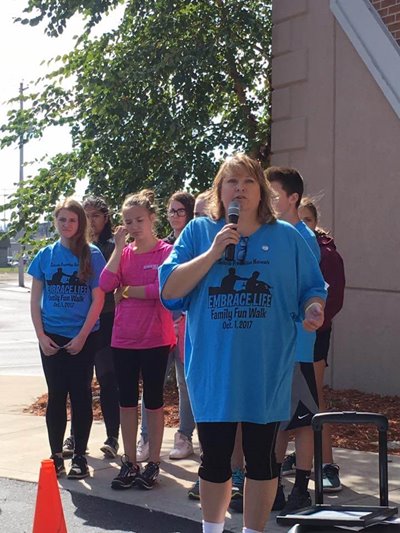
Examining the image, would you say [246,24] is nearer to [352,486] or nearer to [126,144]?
[126,144]

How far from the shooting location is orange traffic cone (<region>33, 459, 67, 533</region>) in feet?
15.3

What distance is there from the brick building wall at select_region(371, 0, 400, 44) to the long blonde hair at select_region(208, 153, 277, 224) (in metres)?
5.70

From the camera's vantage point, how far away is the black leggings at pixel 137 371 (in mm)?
6184

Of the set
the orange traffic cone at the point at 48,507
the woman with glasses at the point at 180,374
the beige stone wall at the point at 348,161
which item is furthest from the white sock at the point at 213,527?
the beige stone wall at the point at 348,161

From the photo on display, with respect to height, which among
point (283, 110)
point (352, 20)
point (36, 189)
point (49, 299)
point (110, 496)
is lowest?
point (110, 496)

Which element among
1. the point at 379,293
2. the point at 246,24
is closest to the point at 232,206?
the point at 379,293

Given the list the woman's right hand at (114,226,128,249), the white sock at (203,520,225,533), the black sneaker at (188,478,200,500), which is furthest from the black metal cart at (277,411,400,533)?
the woman's right hand at (114,226,128,249)

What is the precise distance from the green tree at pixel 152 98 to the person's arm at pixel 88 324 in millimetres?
3887

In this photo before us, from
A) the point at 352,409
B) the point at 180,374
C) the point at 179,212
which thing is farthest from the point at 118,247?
the point at 352,409

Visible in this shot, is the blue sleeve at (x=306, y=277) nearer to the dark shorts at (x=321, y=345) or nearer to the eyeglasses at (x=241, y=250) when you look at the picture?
the eyeglasses at (x=241, y=250)

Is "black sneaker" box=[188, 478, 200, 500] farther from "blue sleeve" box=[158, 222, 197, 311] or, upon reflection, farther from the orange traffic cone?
"blue sleeve" box=[158, 222, 197, 311]

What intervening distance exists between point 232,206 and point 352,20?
20.9ft

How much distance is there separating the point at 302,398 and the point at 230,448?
118 centimetres

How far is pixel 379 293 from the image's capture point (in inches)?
374
